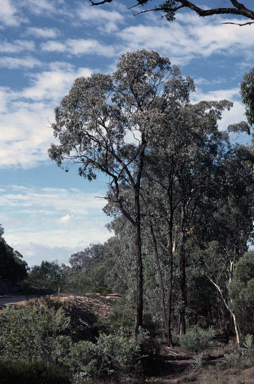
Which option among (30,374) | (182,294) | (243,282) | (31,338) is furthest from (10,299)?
(30,374)

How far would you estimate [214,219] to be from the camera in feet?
93.0

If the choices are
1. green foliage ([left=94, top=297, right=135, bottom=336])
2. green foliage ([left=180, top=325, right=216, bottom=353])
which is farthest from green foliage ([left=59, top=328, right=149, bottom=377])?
green foliage ([left=180, top=325, right=216, bottom=353])

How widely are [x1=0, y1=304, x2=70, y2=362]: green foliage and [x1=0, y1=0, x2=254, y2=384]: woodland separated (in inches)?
1.4

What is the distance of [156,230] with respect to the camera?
2695 centimetres

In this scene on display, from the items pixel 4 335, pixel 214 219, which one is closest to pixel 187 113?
pixel 214 219

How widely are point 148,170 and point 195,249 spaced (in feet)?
22.9

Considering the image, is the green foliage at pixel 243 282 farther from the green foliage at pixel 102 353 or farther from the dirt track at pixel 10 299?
the dirt track at pixel 10 299

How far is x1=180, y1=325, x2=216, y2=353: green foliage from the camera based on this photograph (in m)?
19.9

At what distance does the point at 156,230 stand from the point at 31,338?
1680 cm

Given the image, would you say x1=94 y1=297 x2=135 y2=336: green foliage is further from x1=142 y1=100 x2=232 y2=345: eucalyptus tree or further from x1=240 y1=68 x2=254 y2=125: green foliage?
x1=240 y1=68 x2=254 y2=125: green foliage

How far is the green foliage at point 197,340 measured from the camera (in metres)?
19.9

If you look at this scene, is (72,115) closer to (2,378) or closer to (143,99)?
(143,99)

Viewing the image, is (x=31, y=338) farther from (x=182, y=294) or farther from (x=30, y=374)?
(x=182, y=294)

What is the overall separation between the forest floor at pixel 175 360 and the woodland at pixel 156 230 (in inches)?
4.7
